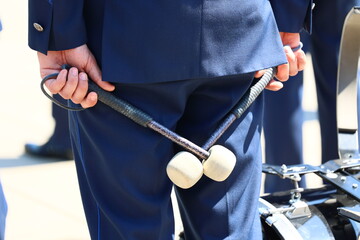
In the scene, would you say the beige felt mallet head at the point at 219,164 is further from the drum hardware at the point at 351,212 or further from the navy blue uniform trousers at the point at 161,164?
the drum hardware at the point at 351,212

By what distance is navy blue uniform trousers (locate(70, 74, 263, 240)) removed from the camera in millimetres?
1074

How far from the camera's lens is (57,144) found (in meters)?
2.67

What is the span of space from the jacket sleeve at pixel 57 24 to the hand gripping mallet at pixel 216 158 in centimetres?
26

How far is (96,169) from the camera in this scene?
3.67 feet

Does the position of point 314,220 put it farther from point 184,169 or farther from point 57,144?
point 57,144

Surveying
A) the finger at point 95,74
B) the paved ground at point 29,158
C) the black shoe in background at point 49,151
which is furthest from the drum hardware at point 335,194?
the black shoe in background at point 49,151

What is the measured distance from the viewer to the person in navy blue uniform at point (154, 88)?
1.03 metres

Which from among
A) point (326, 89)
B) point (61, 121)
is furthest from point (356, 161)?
point (61, 121)

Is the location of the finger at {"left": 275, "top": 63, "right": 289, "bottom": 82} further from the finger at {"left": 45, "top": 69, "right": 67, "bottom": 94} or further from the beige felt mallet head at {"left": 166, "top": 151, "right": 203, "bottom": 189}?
the finger at {"left": 45, "top": 69, "right": 67, "bottom": 94}

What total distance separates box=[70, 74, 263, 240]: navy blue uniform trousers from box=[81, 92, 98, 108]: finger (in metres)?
0.03

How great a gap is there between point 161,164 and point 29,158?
5.40 feet

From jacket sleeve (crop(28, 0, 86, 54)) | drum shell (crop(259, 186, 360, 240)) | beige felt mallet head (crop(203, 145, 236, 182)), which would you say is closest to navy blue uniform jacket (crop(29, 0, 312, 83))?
jacket sleeve (crop(28, 0, 86, 54))

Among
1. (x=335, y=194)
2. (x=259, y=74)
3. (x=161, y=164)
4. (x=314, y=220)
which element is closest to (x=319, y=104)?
(x=335, y=194)

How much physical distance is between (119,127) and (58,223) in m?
1.12
